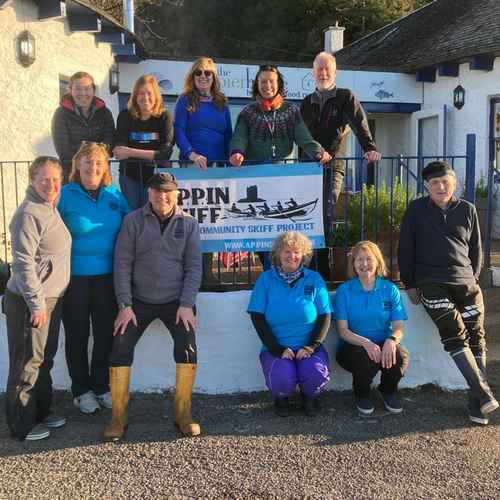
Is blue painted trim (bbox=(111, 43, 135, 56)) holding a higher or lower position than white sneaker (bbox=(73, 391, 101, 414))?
higher

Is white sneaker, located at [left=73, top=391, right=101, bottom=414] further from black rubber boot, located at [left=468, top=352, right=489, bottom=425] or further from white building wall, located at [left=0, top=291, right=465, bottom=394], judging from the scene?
black rubber boot, located at [left=468, top=352, right=489, bottom=425]

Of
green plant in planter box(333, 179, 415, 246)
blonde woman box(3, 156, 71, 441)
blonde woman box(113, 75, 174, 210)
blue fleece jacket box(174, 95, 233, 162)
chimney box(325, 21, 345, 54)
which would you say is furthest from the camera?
chimney box(325, 21, 345, 54)

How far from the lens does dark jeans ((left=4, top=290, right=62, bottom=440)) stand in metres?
3.71

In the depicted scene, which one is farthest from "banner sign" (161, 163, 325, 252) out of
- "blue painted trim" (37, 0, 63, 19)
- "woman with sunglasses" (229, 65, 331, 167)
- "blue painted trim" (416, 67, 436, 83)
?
"blue painted trim" (416, 67, 436, 83)

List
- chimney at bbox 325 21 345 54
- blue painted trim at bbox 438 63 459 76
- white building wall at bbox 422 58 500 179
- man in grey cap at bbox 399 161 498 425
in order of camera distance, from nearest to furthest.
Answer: man in grey cap at bbox 399 161 498 425
white building wall at bbox 422 58 500 179
blue painted trim at bbox 438 63 459 76
chimney at bbox 325 21 345 54

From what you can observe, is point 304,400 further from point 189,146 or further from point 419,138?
point 419,138

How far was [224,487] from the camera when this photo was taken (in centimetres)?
323

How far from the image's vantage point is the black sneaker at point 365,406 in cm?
421

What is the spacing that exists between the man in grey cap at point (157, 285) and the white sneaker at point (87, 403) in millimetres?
382

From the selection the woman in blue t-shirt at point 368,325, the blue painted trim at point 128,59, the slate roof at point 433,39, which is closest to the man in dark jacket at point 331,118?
the woman in blue t-shirt at point 368,325

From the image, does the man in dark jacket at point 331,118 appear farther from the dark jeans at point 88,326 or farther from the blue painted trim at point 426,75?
the blue painted trim at point 426,75

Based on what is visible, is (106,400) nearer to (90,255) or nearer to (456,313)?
(90,255)

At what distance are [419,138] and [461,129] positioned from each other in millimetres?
1418

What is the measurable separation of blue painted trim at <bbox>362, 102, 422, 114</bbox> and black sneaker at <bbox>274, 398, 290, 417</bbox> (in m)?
10.0
